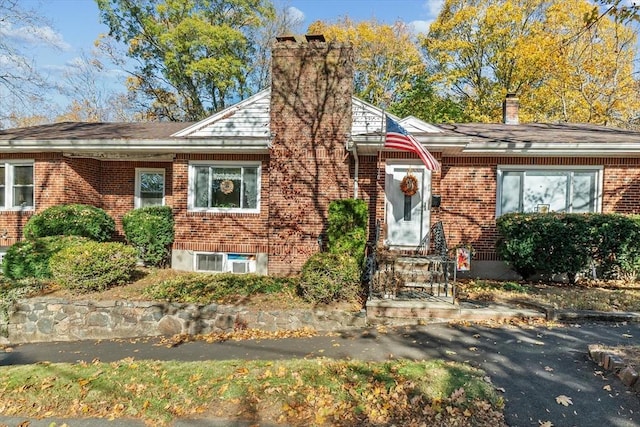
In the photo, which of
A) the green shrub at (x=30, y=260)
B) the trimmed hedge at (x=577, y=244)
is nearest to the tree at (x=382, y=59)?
the trimmed hedge at (x=577, y=244)

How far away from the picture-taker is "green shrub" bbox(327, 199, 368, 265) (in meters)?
8.22

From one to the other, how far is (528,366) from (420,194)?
5498mm

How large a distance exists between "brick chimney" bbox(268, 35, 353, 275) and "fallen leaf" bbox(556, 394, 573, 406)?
595 cm

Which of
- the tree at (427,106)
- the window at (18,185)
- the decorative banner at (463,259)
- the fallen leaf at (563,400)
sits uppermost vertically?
the tree at (427,106)

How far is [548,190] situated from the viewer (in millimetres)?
9836

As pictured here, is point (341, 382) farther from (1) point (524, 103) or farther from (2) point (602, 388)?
(1) point (524, 103)

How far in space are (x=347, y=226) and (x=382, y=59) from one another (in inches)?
848

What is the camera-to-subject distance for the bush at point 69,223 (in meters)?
9.65

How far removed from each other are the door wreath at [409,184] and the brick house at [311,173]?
0.48 feet

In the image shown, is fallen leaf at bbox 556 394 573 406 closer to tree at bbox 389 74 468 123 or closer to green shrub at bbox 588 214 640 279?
green shrub at bbox 588 214 640 279

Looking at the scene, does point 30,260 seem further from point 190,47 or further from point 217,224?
point 190,47

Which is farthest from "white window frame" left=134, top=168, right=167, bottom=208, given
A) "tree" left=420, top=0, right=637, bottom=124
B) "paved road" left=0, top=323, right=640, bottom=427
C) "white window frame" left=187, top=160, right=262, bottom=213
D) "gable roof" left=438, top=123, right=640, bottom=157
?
"tree" left=420, top=0, right=637, bottom=124

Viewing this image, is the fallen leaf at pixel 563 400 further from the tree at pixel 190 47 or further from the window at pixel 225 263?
the tree at pixel 190 47

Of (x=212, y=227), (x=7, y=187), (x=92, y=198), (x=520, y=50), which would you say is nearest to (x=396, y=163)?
(x=212, y=227)
